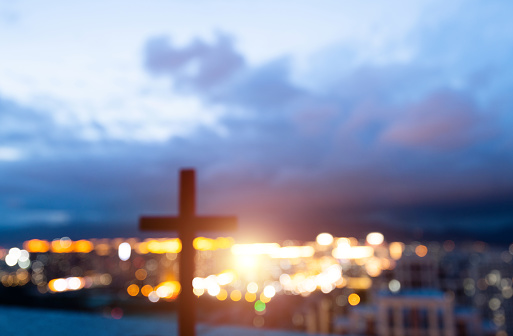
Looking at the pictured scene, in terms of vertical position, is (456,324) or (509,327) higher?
(456,324)

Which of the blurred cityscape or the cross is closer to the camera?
the cross

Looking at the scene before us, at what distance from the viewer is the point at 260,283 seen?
4309 centimetres

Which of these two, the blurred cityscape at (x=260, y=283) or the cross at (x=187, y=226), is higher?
the cross at (x=187, y=226)

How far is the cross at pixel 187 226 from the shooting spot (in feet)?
11.0

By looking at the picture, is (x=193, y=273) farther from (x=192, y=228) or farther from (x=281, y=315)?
(x=281, y=315)

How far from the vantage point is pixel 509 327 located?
125 metres

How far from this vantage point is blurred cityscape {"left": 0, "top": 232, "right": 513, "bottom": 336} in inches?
275

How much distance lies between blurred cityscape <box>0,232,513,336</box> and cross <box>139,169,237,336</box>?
0.42ft

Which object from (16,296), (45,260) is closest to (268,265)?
(45,260)

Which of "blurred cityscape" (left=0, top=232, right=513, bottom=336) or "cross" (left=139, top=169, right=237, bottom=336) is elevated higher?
"cross" (left=139, top=169, right=237, bottom=336)

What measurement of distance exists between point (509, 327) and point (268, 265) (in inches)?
3988

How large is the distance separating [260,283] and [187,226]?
4152cm

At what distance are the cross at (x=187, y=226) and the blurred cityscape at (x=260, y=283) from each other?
13 cm

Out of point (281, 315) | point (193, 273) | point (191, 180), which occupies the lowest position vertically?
point (281, 315)
